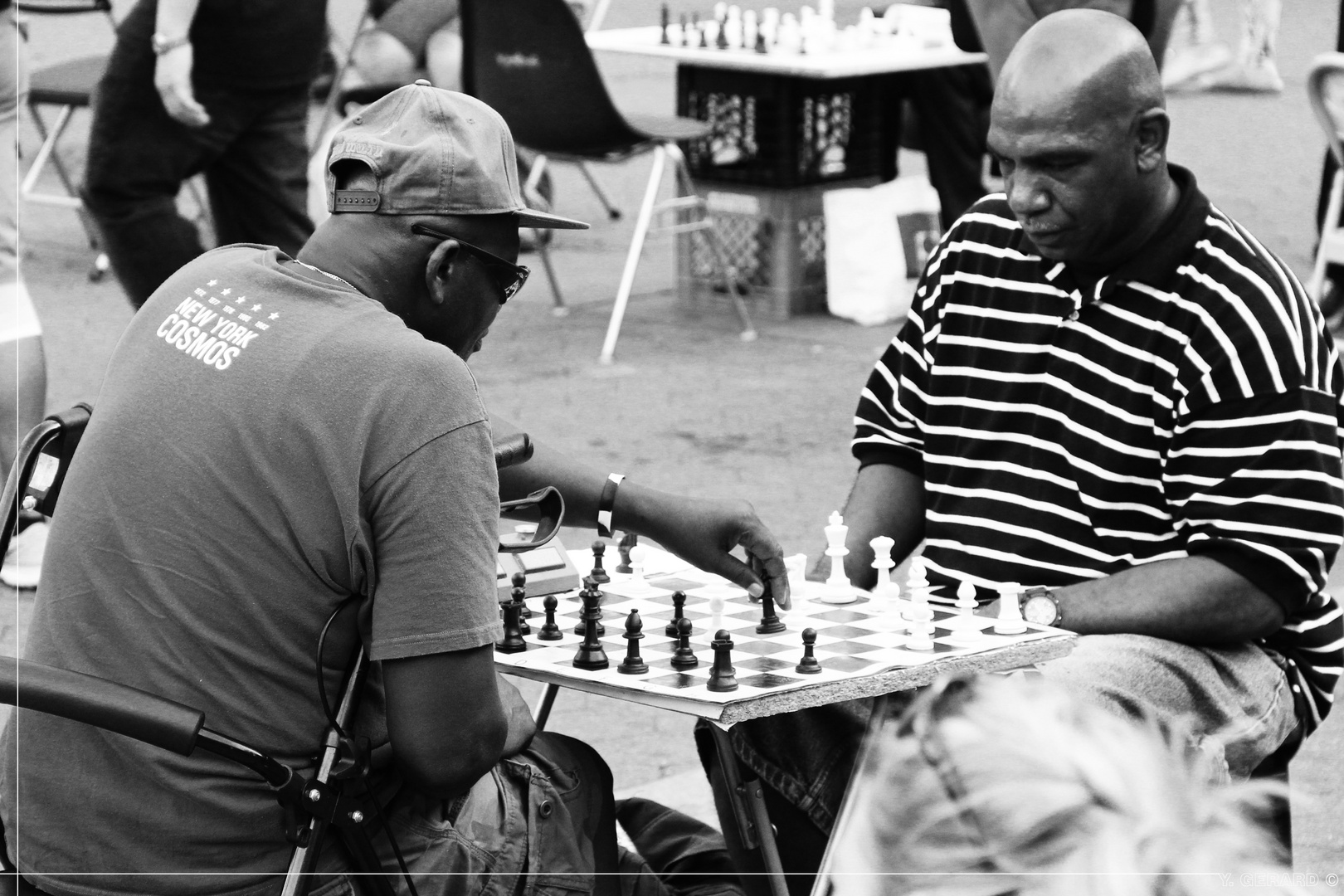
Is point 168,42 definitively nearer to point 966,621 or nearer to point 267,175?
point 267,175

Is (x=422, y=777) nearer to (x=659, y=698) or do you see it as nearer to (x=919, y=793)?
(x=659, y=698)

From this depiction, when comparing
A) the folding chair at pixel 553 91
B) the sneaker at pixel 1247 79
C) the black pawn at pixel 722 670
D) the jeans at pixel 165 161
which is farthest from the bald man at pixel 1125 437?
the sneaker at pixel 1247 79

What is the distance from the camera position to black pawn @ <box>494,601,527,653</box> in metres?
2.58

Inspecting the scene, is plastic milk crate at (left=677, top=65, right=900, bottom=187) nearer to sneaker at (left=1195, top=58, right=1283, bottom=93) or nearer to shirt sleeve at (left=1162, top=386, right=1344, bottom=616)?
shirt sleeve at (left=1162, top=386, right=1344, bottom=616)

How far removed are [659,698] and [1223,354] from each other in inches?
43.6

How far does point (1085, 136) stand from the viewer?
2938mm

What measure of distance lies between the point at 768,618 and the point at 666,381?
13.8 feet

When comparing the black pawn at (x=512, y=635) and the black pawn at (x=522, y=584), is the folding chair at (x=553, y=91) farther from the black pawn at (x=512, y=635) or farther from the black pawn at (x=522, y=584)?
the black pawn at (x=512, y=635)

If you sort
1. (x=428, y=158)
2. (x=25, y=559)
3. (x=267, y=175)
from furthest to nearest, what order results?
→ 1. (x=267, y=175)
2. (x=25, y=559)
3. (x=428, y=158)

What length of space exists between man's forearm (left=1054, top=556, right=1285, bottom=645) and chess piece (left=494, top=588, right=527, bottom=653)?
86 centimetres

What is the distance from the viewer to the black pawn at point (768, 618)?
270cm

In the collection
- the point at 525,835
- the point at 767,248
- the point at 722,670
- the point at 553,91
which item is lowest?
the point at 767,248

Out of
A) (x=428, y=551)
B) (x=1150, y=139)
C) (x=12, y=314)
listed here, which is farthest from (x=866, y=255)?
(x=428, y=551)

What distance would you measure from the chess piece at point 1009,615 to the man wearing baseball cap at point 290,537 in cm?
81
